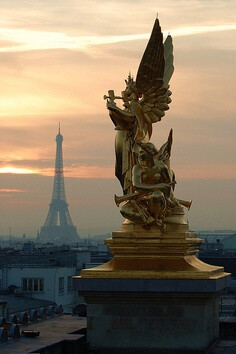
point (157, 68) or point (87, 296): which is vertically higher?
point (157, 68)

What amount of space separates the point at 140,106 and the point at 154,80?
70 centimetres

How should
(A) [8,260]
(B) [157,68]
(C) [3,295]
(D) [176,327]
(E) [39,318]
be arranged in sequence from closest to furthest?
(D) [176,327]
(B) [157,68]
(E) [39,318]
(C) [3,295]
(A) [8,260]

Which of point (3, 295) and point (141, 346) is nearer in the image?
point (141, 346)

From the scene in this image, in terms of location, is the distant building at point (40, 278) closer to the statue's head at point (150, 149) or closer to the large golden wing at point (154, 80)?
the large golden wing at point (154, 80)

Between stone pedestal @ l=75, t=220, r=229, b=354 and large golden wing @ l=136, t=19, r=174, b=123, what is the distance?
2.83 meters

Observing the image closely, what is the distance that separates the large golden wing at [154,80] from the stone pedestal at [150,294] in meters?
2.83

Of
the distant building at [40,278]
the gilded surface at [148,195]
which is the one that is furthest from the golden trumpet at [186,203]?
the distant building at [40,278]

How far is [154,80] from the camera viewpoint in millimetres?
30484

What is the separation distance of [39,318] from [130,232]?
19.3ft

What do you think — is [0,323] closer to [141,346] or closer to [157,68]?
[141,346]

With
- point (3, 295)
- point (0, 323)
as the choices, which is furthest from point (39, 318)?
point (3, 295)

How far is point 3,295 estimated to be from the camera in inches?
1929

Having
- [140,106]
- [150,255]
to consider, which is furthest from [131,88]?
[150,255]

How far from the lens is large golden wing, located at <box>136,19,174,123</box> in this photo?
3023 cm
